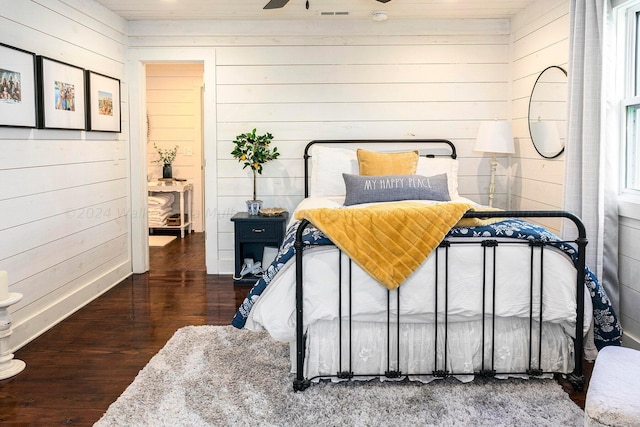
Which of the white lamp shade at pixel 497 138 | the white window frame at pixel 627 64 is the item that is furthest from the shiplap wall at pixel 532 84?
the white window frame at pixel 627 64

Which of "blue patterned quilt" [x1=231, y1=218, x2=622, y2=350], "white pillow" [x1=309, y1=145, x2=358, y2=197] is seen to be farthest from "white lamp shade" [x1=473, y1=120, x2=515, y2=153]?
"blue patterned quilt" [x1=231, y1=218, x2=622, y2=350]

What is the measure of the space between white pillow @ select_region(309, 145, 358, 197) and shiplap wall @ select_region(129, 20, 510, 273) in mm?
542

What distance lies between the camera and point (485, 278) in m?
2.84

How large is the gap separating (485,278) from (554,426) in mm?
704

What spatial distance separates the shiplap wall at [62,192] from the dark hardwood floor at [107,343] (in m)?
0.19

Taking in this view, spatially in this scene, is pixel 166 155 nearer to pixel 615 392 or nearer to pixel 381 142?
pixel 381 142

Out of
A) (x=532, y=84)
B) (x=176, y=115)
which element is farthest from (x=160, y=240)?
(x=532, y=84)

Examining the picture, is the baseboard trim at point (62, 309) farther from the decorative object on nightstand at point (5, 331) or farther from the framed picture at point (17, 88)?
the framed picture at point (17, 88)

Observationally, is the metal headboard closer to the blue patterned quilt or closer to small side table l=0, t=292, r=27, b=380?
the blue patterned quilt

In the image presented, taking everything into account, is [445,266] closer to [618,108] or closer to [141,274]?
[618,108]

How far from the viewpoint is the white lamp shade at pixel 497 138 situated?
15.7 feet

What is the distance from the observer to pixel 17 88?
11.5ft

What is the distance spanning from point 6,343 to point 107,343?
618 mm

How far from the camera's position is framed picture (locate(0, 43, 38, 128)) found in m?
3.35
